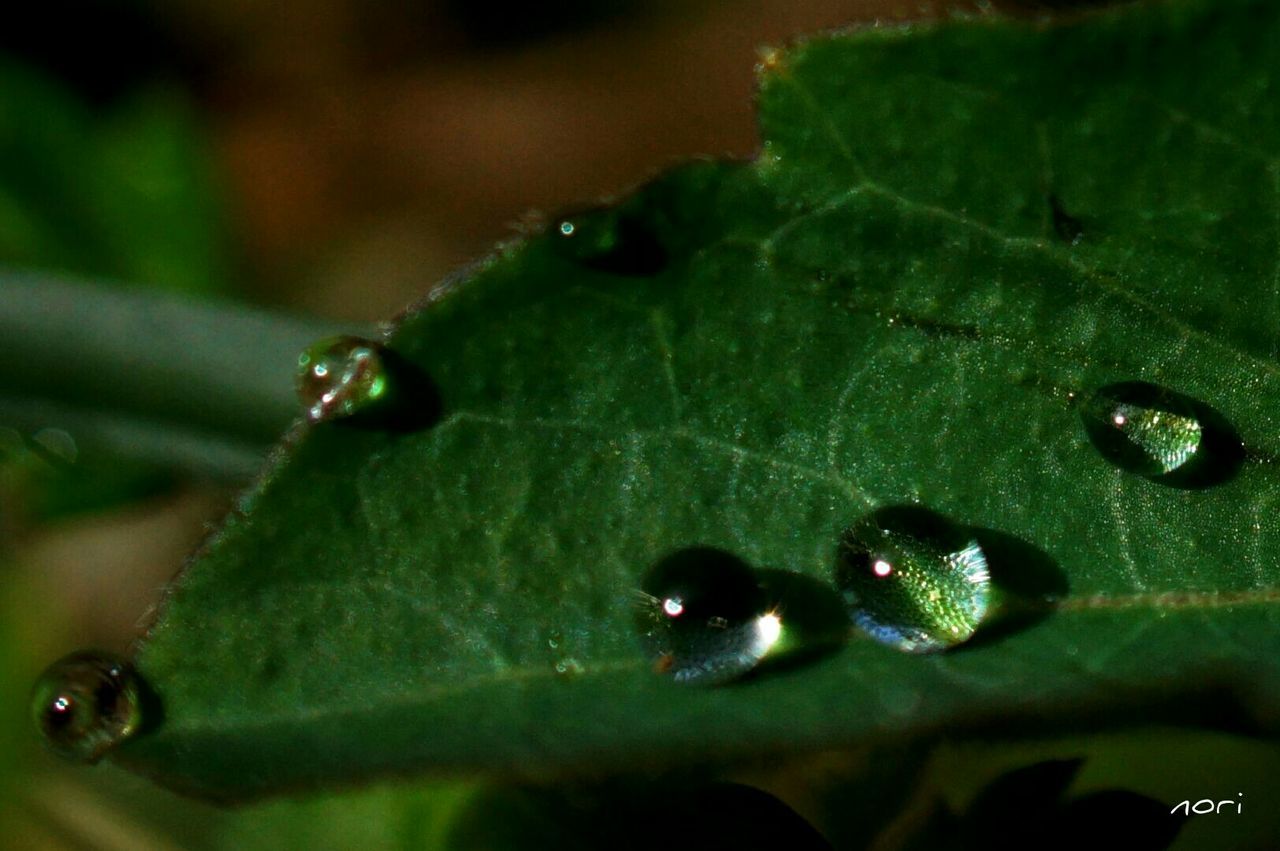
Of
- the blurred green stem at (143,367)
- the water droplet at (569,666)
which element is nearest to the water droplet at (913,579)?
the water droplet at (569,666)

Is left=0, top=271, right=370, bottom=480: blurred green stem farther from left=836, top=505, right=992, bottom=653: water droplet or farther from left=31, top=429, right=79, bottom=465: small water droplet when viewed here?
left=836, top=505, right=992, bottom=653: water droplet

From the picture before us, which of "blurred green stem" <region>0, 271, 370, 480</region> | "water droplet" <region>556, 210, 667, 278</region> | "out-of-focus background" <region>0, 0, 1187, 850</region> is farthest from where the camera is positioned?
"out-of-focus background" <region>0, 0, 1187, 850</region>

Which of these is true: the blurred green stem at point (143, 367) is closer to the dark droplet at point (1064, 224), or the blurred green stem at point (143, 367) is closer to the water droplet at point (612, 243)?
the water droplet at point (612, 243)

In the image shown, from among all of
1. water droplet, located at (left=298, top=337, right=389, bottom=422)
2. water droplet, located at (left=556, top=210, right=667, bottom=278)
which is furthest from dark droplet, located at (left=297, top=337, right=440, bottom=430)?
water droplet, located at (left=556, top=210, right=667, bottom=278)

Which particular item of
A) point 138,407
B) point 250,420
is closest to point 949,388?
point 250,420

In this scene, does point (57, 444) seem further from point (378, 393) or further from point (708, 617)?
point (708, 617)

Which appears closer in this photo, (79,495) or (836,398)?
(836,398)

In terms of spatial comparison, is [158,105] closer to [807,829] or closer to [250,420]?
[250,420]
